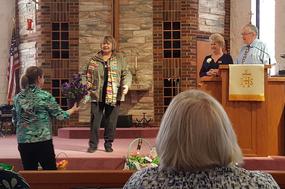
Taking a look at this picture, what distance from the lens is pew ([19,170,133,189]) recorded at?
238 centimetres

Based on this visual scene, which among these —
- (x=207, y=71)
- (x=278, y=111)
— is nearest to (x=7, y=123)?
(x=207, y=71)

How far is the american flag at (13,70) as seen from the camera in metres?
11.3

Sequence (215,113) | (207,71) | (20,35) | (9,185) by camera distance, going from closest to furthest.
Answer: (215,113) < (9,185) < (207,71) < (20,35)

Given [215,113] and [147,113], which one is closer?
[215,113]

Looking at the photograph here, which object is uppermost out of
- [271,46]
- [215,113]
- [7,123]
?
[271,46]

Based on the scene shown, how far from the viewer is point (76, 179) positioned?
93.8 inches

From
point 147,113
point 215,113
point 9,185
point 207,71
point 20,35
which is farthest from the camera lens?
point 20,35

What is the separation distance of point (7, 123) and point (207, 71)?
6140 millimetres

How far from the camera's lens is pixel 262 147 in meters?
5.57

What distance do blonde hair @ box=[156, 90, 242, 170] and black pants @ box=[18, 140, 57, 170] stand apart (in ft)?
8.94

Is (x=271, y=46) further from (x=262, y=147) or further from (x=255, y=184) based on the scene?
(x=255, y=184)

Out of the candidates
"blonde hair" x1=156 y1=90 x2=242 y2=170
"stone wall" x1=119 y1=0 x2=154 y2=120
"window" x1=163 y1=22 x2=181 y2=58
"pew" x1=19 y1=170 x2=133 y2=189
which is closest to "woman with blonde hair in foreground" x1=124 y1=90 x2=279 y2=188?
"blonde hair" x1=156 y1=90 x2=242 y2=170

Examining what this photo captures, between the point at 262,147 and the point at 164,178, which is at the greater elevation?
the point at 164,178

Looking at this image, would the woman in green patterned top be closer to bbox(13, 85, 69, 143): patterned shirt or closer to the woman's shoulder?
bbox(13, 85, 69, 143): patterned shirt
